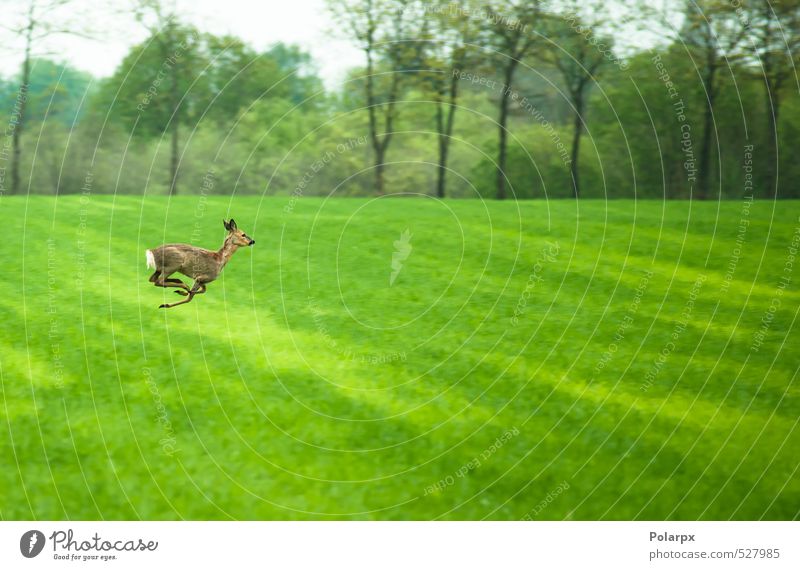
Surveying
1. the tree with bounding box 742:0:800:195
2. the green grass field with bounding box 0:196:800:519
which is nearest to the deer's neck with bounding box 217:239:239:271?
the green grass field with bounding box 0:196:800:519

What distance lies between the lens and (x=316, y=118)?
18031mm

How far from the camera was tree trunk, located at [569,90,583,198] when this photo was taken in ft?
61.1

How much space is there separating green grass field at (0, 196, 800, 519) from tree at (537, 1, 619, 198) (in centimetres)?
503

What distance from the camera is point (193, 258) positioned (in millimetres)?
8539

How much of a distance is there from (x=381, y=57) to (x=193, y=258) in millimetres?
10040

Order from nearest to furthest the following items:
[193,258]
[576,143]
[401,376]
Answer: [193,258]
[401,376]
[576,143]

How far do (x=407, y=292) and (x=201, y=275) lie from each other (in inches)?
156

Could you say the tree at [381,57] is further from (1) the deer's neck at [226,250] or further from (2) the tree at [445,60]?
(1) the deer's neck at [226,250]

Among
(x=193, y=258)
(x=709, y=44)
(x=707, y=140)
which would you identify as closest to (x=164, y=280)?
(x=193, y=258)

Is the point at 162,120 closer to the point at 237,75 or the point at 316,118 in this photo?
the point at 237,75

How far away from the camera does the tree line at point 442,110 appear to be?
16.8 meters

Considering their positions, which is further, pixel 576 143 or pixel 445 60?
pixel 576 143

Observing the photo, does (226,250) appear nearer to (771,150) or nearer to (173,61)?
(173,61)

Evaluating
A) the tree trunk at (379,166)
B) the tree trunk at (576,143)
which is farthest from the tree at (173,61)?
the tree trunk at (576,143)
